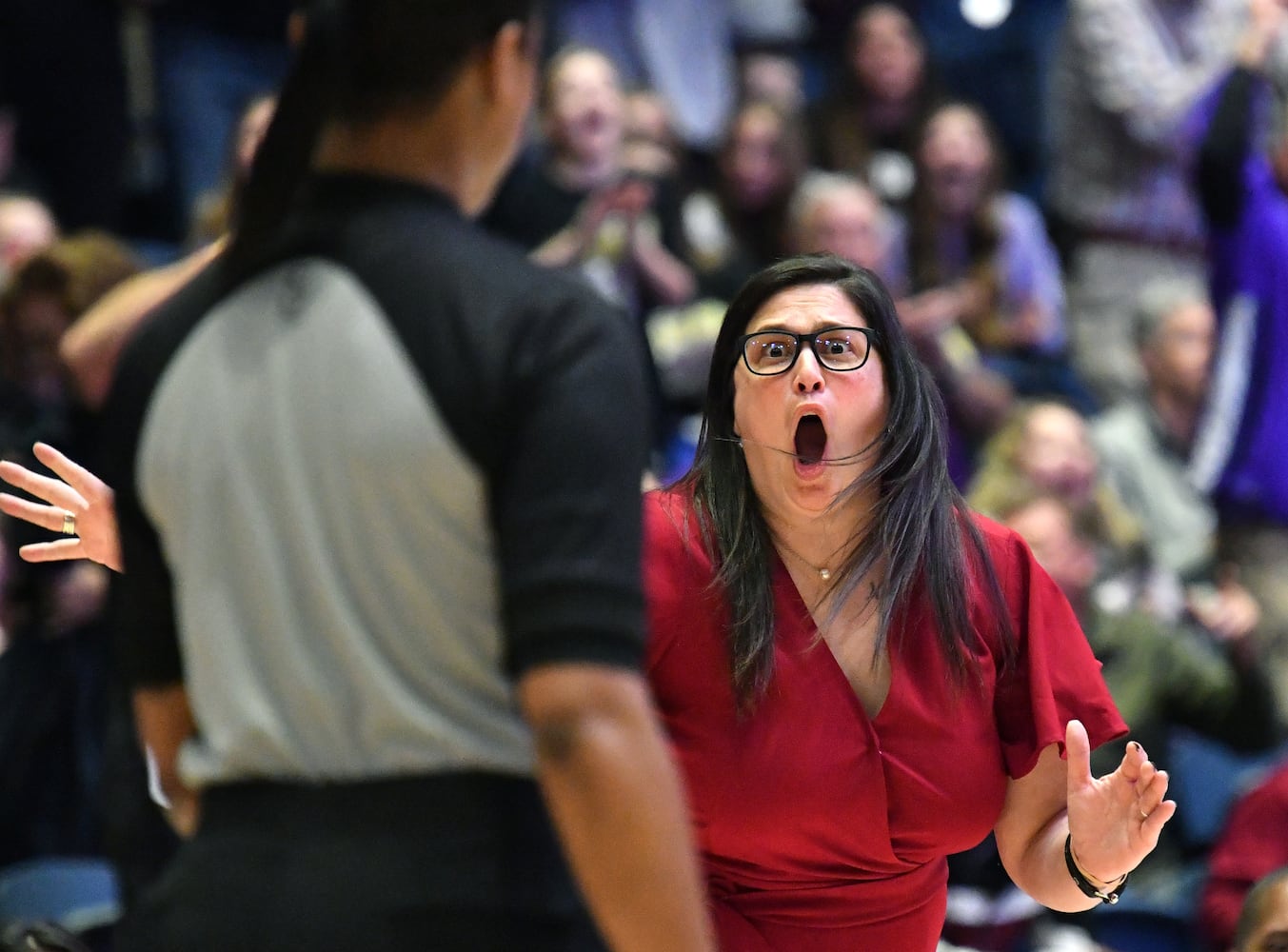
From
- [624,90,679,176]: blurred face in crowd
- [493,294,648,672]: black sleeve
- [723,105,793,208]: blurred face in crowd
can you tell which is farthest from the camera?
[723,105,793,208]: blurred face in crowd

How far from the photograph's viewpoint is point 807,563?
2.73m

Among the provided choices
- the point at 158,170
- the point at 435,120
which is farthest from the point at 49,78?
the point at 435,120

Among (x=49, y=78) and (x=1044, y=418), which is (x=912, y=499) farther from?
(x=49, y=78)

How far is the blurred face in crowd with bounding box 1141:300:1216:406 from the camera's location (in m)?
6.22

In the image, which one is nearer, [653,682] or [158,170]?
[653,682]

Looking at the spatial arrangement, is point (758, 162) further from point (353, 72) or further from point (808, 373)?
point (353, 72)

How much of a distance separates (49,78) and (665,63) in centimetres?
223

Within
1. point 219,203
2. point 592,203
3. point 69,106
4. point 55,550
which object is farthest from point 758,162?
point 55,550

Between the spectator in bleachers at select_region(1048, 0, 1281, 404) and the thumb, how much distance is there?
14.9 feet

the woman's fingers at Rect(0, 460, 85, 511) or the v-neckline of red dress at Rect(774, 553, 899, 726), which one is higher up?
the woman's fingers at Rect(0, 460, 85, 511)

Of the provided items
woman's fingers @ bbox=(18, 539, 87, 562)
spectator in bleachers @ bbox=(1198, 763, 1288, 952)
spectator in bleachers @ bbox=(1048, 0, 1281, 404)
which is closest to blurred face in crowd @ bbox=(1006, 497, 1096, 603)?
spectator in bleachers @ bbox=(1198, 763, 1288, 952)

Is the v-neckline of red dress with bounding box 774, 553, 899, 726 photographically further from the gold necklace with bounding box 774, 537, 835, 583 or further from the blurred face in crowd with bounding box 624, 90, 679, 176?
the blurred face in crowd with bounding box 624, 90, 679, 176

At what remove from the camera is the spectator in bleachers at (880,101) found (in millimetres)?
6867

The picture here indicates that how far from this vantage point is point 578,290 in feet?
5.34
